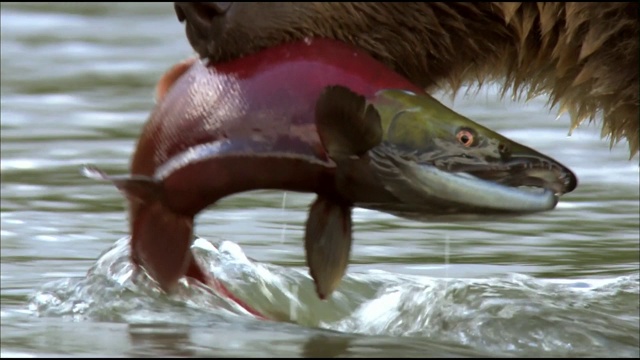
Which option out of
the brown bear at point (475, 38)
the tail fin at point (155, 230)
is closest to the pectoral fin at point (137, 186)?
the tail fin at point (155, 230)

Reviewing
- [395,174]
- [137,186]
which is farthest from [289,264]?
[395,174]

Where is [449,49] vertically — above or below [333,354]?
above

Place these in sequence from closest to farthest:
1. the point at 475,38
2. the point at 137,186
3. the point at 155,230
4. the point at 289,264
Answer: the point at 137,186, the point at 155,230, the point at 475,38, the point at 289,264

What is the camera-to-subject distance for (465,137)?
5234 millimetres

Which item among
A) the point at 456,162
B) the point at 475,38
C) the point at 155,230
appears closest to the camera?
the point at 456,162

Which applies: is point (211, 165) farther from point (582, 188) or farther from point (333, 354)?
point (582, 188)

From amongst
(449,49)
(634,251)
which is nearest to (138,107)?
(634,251)

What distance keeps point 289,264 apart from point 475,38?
4.74 feet

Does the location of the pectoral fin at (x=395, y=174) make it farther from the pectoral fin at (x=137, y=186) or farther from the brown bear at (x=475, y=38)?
the pectoral fin at (x=137, y=186)

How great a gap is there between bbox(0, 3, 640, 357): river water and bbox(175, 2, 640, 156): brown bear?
0.46 metres

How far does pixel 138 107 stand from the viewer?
32.1 ft

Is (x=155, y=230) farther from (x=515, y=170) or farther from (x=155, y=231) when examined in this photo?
(x=515, y=170)

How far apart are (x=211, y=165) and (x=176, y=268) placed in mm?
392

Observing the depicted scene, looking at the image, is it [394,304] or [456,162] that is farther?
[394,304]
